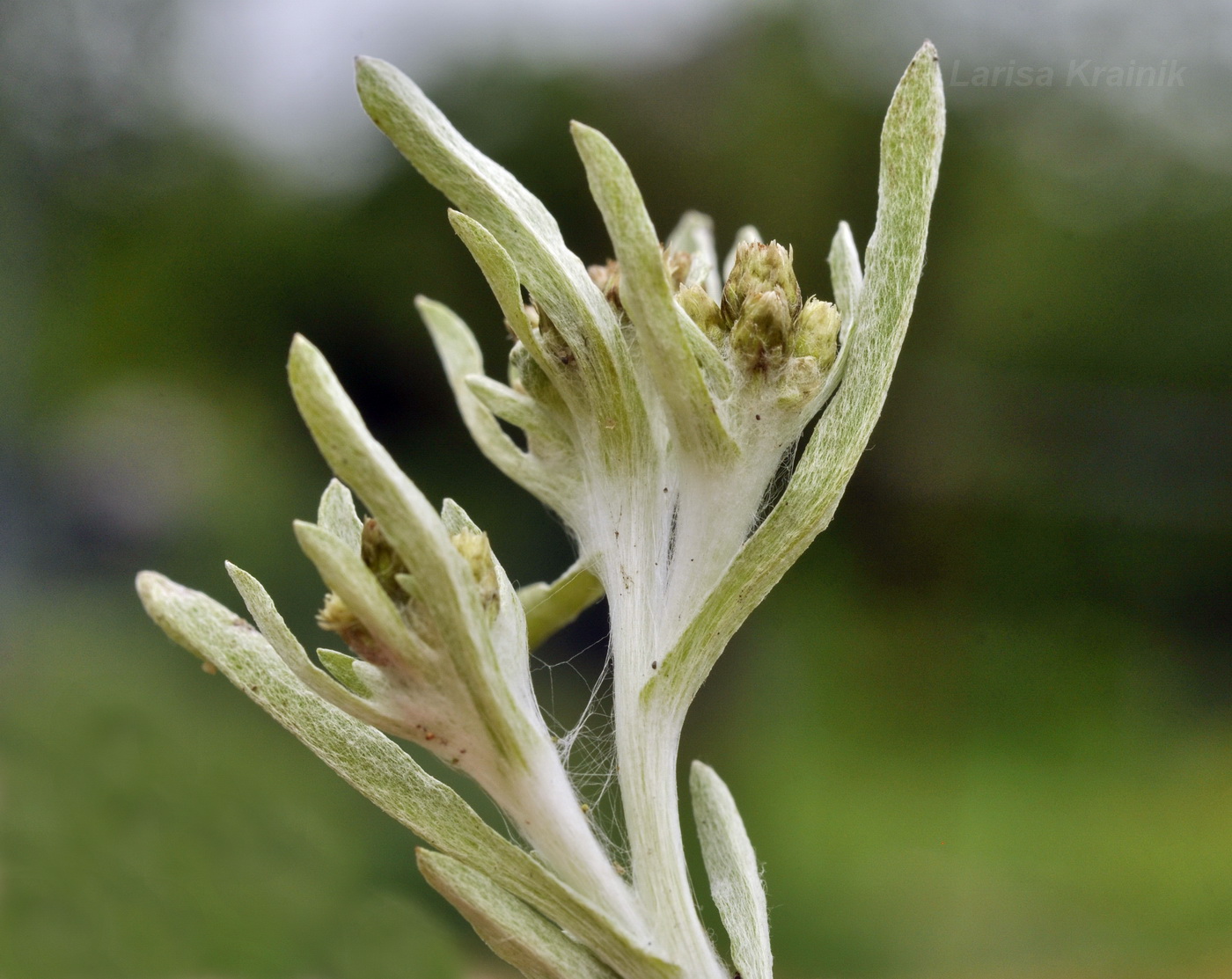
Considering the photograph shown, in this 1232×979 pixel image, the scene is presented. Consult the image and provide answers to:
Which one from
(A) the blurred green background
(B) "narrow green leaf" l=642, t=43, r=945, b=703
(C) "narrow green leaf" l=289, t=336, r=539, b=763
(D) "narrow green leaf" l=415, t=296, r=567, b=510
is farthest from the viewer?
(A) the blurred green background

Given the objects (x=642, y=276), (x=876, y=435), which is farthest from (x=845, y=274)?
(x=876, y=435)

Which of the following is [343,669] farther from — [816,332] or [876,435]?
[876,435]

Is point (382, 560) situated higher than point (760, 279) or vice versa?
point (760, 279)

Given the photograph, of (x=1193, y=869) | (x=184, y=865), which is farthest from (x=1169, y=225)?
(x=184, y=865)

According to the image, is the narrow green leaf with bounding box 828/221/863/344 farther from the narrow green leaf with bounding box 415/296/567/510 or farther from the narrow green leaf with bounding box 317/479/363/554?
the narrow green leaf with bounding box 317/479/363/554

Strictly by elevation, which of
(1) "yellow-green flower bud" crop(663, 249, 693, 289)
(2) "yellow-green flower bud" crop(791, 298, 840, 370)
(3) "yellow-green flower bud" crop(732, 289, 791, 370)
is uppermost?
(1) "yellow-green flower bud" crop(663, 249, 693, 289)

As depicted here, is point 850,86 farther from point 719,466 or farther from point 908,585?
point 719,466

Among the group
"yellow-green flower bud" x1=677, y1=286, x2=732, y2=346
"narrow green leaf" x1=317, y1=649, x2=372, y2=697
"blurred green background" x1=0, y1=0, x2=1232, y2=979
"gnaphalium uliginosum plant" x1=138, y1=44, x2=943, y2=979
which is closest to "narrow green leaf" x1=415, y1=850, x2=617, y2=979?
"gnaphalium uliginosum plant" x1=138, y1=44, x2=943, y2=979
